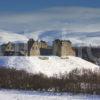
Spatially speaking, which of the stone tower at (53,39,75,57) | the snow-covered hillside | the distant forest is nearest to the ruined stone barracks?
the stone tower at (53,39,75,57)

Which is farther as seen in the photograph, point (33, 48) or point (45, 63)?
point (33, 48)

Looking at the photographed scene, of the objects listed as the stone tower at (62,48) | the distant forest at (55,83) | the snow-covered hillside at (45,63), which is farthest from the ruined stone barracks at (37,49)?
the distant forest at (55,83)

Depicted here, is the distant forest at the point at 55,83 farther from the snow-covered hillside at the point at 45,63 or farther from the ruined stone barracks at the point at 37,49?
the ruined stone barracks at the point at 37,49

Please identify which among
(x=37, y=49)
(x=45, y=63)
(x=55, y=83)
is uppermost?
(x=37, y=49)

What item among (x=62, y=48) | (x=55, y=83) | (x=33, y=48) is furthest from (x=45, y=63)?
(x=55, y=83)

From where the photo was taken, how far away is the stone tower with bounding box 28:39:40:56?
72.5m

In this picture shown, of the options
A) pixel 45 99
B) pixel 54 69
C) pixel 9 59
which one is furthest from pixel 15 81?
pixel 9 59

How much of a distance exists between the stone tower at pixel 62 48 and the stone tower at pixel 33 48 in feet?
8.84

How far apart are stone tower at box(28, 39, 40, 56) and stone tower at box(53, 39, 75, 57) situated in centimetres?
269

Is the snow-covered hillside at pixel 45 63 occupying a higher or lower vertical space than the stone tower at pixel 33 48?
lower

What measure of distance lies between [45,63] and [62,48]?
32.6 ft

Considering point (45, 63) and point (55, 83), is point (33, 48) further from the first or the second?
point (55, 83)

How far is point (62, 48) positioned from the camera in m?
74.8

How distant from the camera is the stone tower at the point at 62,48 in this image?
74062 mm
